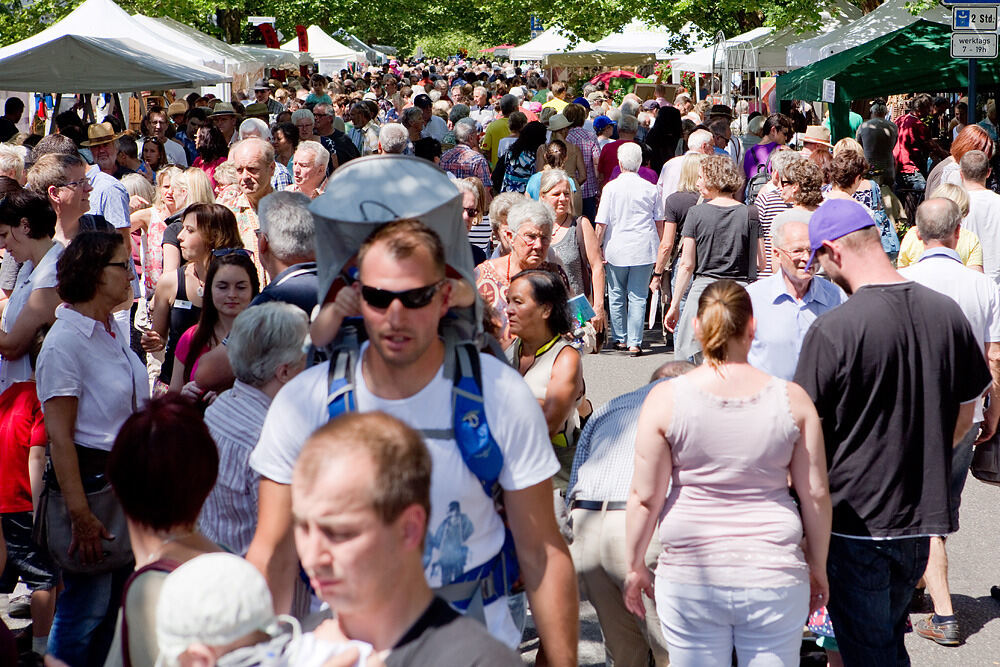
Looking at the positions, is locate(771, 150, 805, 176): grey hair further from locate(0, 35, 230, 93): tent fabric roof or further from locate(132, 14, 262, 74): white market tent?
locate(132, 14, 262, 74): white market tent

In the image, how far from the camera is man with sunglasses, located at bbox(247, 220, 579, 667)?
242cm

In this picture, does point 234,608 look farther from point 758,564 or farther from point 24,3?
point 24,3

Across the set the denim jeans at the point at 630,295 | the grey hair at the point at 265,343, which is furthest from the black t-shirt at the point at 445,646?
the denim jeans at the point at 630,295

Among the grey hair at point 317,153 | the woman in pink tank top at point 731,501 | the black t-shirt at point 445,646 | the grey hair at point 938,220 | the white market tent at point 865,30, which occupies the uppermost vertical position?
the white market tent at point 865,30

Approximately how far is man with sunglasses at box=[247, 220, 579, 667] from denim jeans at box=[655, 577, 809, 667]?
1041 mm

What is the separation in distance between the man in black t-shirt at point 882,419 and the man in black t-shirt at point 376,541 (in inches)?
84.0

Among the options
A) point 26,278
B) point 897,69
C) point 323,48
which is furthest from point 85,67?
point 323,48

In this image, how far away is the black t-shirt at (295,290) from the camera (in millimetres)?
4383

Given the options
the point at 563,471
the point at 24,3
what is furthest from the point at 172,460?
the point at 24,3

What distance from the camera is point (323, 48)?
43.2 metres

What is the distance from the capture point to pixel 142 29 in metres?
17.9

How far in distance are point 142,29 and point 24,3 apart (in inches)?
310

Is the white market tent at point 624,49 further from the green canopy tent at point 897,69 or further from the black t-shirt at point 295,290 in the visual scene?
the black t-shirt at point 295,290

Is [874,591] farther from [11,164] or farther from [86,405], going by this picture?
[11,164]
